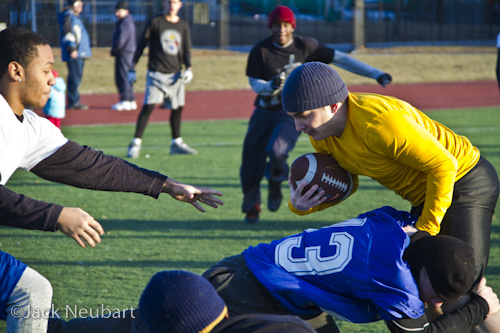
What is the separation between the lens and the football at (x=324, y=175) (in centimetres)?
410

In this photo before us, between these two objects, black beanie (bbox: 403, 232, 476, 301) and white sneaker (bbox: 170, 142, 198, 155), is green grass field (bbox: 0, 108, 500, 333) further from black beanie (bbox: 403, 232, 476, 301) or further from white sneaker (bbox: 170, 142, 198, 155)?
black beanie (bbox: 403, 232, 476, 301)

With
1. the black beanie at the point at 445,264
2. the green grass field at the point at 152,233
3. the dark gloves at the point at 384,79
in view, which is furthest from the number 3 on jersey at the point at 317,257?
the dark gloves at the point at 384,79

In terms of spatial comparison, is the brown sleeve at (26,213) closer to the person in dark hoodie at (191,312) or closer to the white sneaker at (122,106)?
→ the person in dark hoodie at (191,312)

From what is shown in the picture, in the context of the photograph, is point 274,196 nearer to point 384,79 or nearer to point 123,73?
point 384,79

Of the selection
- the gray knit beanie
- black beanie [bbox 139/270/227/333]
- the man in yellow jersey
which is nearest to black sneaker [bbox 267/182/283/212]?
the man in yellow jersey

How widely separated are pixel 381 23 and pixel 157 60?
24.0m

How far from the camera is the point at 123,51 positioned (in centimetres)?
1658

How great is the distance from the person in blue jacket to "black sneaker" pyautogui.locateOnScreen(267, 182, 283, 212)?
32.4ft

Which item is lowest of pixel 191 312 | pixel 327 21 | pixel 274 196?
pixel 274 196

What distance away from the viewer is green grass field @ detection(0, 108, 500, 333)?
509 cm

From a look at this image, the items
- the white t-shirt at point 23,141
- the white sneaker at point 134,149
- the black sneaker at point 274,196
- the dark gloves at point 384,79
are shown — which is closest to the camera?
the white t-shirt at point 23,141

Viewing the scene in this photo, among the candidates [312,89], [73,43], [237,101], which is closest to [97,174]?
[312,89]

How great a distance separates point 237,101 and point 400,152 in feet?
49.1

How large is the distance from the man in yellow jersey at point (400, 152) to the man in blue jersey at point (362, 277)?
0.31 metres
